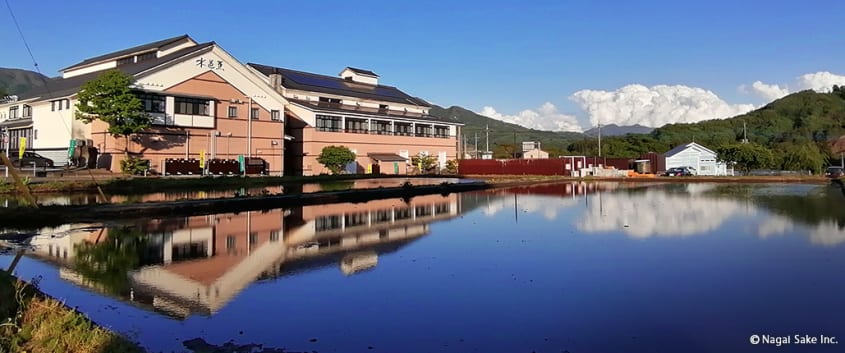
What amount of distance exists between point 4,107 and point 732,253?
50.5 meters

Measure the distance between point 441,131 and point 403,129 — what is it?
18.2 feet

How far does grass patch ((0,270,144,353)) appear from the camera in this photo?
4.72m

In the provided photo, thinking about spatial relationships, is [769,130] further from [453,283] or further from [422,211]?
[453,283]

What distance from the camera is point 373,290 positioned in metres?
7.68

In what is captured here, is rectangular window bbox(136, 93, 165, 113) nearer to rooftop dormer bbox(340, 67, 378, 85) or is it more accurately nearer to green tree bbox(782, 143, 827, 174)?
rooftop dormer bbox(340, 67, 378, 85)

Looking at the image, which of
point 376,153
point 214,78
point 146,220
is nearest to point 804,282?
point 146,220

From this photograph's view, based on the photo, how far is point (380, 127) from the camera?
172 feet

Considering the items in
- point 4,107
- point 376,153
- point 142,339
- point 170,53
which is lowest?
point 142,339

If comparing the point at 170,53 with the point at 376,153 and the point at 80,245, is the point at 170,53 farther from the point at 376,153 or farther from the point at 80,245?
the point at 80,245

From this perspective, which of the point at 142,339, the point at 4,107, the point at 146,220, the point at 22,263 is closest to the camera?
the point at 142,339

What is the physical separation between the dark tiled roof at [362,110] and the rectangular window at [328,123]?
0.62 metres

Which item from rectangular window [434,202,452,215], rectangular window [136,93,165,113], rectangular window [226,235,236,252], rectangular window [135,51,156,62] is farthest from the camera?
rectangular window [135,51,156,62]

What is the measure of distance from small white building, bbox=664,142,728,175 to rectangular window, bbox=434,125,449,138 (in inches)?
839

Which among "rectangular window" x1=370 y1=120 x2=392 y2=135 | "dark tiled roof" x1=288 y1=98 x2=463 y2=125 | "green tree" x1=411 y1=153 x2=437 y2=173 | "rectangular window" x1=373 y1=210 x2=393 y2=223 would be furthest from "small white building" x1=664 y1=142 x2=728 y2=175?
"rectangular window" x1=373 y1=210 x2=393 y2=223
